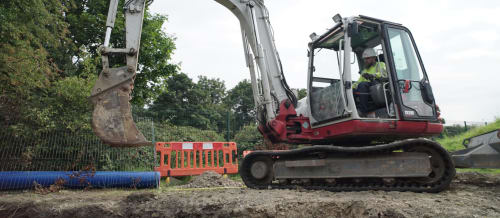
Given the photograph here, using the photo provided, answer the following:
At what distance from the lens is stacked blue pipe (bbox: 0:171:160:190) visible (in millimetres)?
6441

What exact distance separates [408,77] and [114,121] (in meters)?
4.22

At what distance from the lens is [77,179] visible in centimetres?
671

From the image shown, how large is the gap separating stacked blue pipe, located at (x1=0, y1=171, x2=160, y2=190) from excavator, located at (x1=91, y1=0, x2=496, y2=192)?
120 inches

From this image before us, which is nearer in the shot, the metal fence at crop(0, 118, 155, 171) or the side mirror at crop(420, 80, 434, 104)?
the side mirror at crop(420, 80, 434, 104)

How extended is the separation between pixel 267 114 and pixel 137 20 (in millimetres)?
2637

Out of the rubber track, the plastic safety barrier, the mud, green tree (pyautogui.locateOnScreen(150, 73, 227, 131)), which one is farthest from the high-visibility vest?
green tree (pyautogui.locateOnScreen(150, 73, 227, 131))

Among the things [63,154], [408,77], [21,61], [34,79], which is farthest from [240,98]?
[408,77]

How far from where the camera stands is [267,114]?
556 centimetres

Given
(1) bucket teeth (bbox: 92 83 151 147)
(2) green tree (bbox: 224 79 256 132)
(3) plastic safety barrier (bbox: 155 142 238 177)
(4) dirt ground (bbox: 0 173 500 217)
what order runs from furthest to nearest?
1. (2) green tree (bbox: 224 79 256 132)
2. (3) plastic safety barrier (bbox: 155 142 238 177)
3. (1) bucket teeth (bbox: 92 83 151 147)
4. (4) dirt ground (bbox: 0 173 500 217)

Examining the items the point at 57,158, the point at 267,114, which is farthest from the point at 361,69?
the point at 57,158

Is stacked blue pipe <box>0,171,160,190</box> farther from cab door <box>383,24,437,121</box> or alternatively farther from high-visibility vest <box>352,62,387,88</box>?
cab door <box>383,24,437,121</box>

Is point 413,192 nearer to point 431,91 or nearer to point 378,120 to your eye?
point 378,120

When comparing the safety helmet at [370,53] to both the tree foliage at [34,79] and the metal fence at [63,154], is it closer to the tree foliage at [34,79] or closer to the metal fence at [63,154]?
the metal fence at [63,154]

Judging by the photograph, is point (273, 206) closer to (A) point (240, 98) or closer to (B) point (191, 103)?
(B) point (191, 103)
